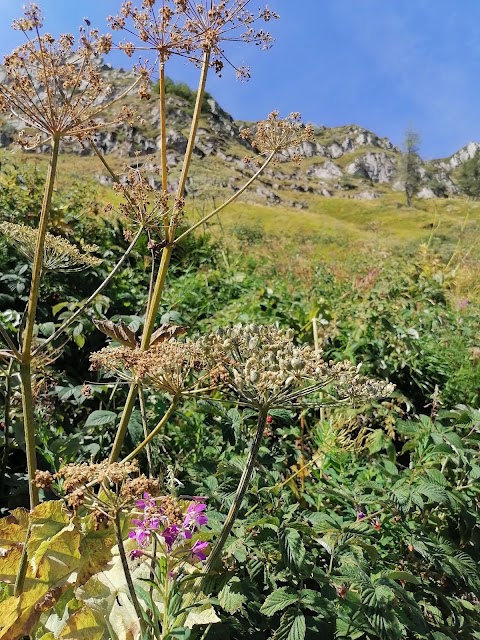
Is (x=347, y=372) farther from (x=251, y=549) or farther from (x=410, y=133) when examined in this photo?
(x=410, y=133)

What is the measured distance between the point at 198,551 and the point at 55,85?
4.44 feet

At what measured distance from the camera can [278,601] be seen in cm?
154

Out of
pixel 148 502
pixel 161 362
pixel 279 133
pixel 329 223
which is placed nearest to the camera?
pixel 148 502

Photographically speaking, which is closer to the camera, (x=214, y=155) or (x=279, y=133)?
(x=279, y=133)

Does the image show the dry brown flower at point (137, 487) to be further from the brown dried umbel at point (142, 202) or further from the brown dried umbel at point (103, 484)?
the brown dried umbel at point (142, 202)

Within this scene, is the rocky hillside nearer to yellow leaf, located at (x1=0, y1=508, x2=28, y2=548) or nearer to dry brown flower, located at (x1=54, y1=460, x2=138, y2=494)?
dry brown flower, located at (x1=54, y1=460, x2=138, y2=494)

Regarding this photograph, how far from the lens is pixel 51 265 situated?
7.16ft

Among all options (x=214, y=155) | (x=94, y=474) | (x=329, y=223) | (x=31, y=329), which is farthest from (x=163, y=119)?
(x=329, y=223)

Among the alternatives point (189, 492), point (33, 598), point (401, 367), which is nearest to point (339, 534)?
point (189, 492)

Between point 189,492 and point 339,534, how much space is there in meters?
0.62

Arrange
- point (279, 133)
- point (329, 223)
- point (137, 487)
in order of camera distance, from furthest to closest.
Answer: point (329, 223)
point (279, 133)
point (137, 487)

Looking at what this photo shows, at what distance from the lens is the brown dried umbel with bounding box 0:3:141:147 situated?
142 cm

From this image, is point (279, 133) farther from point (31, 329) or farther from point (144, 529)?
point (144, 529)

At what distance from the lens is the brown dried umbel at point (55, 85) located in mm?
1424
